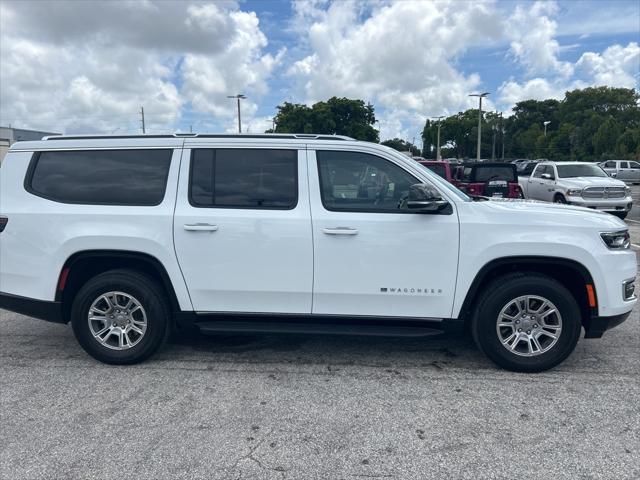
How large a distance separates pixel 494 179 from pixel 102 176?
1072 centimetres

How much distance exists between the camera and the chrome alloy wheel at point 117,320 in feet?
14.2

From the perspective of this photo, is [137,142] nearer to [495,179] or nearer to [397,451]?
[397,451]

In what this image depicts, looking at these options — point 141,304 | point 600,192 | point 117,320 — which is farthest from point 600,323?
point 600,192

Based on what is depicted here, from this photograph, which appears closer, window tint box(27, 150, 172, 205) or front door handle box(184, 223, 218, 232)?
front door handle box(184, 223, 218, 232)

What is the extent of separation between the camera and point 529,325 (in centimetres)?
410

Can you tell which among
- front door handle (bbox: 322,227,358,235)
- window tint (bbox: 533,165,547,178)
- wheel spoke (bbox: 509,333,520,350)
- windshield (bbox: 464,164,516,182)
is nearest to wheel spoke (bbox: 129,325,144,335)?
front door handle (bbox: 322,227,358,235)

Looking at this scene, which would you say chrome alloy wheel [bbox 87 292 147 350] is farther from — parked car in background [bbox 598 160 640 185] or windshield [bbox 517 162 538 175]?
parked car in background [bbox 598 160 640 185]

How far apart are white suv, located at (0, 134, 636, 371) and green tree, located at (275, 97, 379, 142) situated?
46.7 m

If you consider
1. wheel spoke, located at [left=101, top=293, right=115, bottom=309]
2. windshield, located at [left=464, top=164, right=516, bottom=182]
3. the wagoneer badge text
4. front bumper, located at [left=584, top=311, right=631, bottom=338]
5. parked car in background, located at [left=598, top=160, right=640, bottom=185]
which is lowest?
front bumper, located at [left=584, top=311, right=631, bottom=338]

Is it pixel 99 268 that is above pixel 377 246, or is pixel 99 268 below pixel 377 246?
below

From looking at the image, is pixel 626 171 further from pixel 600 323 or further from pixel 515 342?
pixel 515 342

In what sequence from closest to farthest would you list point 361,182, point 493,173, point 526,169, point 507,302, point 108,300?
1. point 507,302
2. point 361,182
3. point 108,300
4. point 493,173
5. point 526,169

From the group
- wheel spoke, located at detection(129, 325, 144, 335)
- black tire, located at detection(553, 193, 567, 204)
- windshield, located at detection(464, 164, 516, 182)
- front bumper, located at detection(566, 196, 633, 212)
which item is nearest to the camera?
wheel spoke, located at detection(129, 325, 144, 335)

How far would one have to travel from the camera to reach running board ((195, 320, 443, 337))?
4133 millimetres
